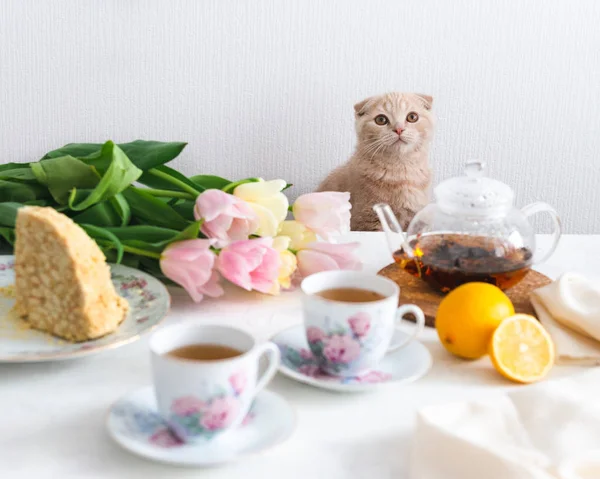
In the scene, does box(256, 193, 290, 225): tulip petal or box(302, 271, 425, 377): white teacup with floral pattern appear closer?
box(302, 271, 425, 377): white teacup with floral pattern

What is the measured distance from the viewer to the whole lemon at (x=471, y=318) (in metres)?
0.88

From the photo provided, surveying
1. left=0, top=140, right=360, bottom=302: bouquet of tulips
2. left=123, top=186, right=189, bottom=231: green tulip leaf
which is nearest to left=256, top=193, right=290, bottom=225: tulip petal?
left=0, top=140, right=360, bottom=302: bouquet of tulips

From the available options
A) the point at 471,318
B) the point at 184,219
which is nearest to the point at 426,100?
the point at 184,219

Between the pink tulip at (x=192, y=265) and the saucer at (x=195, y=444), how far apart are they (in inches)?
9.8

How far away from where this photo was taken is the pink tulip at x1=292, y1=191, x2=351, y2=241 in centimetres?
111

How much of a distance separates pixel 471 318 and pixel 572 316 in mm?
139

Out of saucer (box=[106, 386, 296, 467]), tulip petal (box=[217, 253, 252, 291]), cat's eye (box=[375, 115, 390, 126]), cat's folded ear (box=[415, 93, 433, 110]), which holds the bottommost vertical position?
saucer (box=[106, 386, 296, 467])

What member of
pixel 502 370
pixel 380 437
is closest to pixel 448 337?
pixel 502 370

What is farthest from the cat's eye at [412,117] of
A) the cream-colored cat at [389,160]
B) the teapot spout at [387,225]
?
the teapot spout at [387,225]

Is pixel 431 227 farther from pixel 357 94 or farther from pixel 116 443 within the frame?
pixel 357 94

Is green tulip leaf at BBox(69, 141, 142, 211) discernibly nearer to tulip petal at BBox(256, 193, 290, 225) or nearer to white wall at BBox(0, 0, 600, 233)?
tulip petal at BBox(256, 193, 290, 225)

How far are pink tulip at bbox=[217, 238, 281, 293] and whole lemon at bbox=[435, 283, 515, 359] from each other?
221 mm

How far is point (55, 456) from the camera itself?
2.27 feet

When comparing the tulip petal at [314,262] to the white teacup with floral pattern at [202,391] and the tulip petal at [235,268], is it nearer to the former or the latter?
the tulip petal at [235,268]
